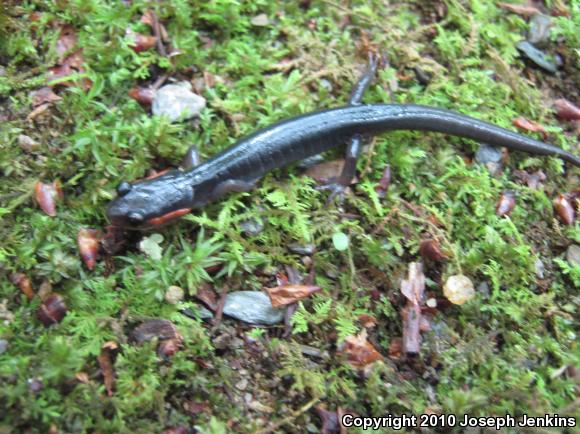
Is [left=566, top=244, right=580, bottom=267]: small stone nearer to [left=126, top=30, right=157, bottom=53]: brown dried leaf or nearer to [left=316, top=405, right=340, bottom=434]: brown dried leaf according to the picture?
[left=316, top=405, right=340, bottom=434]: brown dried leaf

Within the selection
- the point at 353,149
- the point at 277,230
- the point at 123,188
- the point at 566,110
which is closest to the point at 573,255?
the point at 566,110

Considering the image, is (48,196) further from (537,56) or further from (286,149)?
(537,56)

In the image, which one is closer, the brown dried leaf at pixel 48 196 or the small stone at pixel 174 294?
the small stone at pixel 174 294

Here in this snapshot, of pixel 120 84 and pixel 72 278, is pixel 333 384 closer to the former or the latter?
pixel 72 278

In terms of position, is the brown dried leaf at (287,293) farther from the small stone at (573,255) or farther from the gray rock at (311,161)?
the small stone at (573,255)

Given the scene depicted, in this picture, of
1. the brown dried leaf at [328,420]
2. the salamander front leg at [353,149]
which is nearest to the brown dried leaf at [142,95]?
the salamander front leg at [353,149]

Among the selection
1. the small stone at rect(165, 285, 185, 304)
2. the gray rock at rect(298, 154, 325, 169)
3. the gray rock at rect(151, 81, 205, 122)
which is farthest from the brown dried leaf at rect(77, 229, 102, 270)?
the gray rock at rect(298, 154, 325, 169)
